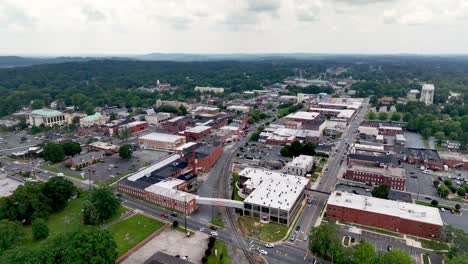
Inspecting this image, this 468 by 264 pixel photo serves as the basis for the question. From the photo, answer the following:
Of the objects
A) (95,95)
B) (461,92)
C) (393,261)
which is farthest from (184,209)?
(461,92)

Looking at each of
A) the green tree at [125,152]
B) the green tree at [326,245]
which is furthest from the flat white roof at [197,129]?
the green tree at [326,245]

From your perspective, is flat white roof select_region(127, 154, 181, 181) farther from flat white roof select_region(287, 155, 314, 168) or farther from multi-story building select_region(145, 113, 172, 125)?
multi-story building select_region(145, 113, 172, 125)

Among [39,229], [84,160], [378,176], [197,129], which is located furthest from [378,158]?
[84,160]

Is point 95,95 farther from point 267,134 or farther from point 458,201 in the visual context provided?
point 458,201

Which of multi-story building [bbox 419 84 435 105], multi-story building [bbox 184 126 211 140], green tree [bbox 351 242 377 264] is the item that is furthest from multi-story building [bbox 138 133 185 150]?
multi-story building [bbox 419 84 435 105]

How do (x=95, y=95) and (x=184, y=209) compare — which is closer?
(x=184, y=209)

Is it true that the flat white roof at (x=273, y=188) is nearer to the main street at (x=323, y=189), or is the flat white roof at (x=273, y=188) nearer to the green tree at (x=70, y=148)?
the main street at (x=323, y=189)
